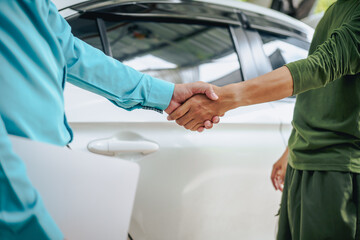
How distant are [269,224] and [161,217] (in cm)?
65

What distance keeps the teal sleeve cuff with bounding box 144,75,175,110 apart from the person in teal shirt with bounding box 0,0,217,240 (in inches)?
9.8

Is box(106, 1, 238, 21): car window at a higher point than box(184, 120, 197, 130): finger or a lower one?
higher

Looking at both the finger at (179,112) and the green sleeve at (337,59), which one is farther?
the finger at (179,112)

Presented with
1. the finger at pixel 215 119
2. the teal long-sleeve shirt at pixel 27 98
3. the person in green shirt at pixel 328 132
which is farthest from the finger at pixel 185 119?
the teal long-sleeve shirt at pixel 27 98

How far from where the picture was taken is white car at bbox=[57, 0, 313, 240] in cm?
151

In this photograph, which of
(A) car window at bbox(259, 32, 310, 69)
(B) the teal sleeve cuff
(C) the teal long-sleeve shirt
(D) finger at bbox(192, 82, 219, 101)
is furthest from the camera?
(A) car window at bbox(259, 32, 310, 69)

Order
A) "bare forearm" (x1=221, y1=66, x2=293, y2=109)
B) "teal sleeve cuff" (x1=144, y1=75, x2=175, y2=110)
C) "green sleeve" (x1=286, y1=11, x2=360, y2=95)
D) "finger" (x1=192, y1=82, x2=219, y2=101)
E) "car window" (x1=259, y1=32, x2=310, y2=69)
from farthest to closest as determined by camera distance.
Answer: "car window" (x1=259, y1=32, x2=310, y2=69) → "finger" (x1=192, y1=82, x2=219, y2=101) → "teal sleeve cuff" (x1=144, y1=75, x2=175, y2=110) → "bare forearm" (x1=221, y1=66, x2=293, y2=109) → "green sleeve" (x1=286, y1=11, x2=360, y2=95)

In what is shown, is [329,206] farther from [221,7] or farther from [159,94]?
[221,7]

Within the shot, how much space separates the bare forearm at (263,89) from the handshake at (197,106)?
0.06 meters

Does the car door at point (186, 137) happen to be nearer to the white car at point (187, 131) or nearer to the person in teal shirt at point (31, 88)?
the white car at point (187, 131)

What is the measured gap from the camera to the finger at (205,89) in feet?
5.02

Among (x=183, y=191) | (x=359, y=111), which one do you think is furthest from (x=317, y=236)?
(x=183, y=191)

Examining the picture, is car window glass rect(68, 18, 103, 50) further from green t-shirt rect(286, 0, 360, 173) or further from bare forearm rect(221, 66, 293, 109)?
green t-shirt rect(286, 0, 360, 173)

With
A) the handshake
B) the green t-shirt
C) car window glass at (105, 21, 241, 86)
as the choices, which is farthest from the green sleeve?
car window glass at (105, 21, 241, 86)
